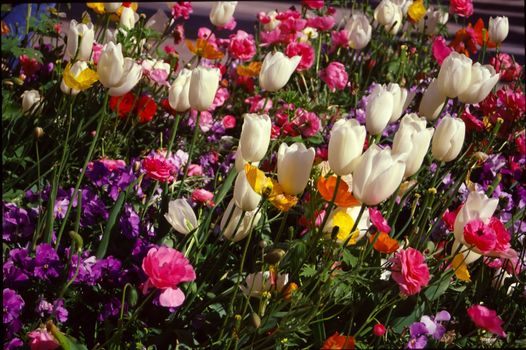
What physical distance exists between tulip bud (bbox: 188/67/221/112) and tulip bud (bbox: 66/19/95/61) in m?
0.47

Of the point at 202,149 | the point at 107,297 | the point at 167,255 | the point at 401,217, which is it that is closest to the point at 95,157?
the point at 202,149

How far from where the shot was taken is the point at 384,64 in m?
3.21

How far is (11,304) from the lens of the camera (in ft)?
4.92

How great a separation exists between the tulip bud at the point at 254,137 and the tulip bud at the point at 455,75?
488 millimetres

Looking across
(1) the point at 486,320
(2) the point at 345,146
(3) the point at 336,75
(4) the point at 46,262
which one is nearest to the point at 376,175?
(2) the point at 345,146

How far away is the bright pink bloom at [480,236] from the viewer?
4.49ft

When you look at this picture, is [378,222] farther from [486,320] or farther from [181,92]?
[181,92]

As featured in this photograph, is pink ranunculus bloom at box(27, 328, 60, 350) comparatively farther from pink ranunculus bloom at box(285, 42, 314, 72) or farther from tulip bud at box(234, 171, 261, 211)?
pink ranunculus bloom at box(285, 42, 314, 72)

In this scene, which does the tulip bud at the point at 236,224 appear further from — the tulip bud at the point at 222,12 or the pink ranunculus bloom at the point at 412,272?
the tulip bud at the point at 222,12

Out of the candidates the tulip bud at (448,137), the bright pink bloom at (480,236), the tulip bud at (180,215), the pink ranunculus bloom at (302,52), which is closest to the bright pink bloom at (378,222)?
the bright pink bloom at (480,236)

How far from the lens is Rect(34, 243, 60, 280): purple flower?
1565mm

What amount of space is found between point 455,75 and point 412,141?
350mm

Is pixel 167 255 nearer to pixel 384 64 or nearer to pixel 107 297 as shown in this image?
pixel 107 297

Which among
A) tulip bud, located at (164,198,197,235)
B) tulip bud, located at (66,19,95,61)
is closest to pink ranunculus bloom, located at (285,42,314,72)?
tulip bud, located at (66,19,95,61)
